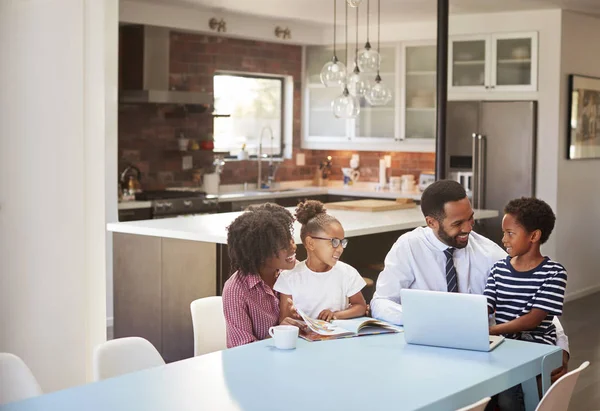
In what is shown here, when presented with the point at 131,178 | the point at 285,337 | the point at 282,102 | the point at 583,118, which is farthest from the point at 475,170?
the point at 285,337

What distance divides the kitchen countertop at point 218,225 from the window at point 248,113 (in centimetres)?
283

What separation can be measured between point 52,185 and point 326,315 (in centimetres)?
133

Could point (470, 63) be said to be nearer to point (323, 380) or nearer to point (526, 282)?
point (526, 282)

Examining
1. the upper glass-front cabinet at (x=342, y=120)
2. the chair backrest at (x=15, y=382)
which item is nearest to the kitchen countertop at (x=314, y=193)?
the upper glass-front cabinet at (x=342, y=120)

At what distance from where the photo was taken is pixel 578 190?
8.06 m

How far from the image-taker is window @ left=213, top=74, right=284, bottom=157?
873 centimetres

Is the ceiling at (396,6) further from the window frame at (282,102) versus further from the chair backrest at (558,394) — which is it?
the chair backrest at (558,394)

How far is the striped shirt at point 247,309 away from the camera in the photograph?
10.5ft

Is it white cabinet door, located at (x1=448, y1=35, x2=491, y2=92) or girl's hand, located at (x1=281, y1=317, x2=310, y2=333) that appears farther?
white cabinet door, located at (x1=448, y1=35, x2=491, y2=92)

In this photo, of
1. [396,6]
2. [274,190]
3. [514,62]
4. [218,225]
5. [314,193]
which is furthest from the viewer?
[314,193]

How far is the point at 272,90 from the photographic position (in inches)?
366

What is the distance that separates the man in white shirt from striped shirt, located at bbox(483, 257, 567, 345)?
147 mm

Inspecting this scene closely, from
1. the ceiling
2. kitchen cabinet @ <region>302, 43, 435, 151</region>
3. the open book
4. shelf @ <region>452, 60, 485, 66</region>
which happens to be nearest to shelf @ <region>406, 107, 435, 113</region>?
kitchen cabinet @ <region>302, 43, 435, 151</region>

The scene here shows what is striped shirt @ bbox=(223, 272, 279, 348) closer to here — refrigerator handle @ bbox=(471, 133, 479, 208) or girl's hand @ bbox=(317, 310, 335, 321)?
girl's hand @ bbox=(317, 310, 335, 321)
